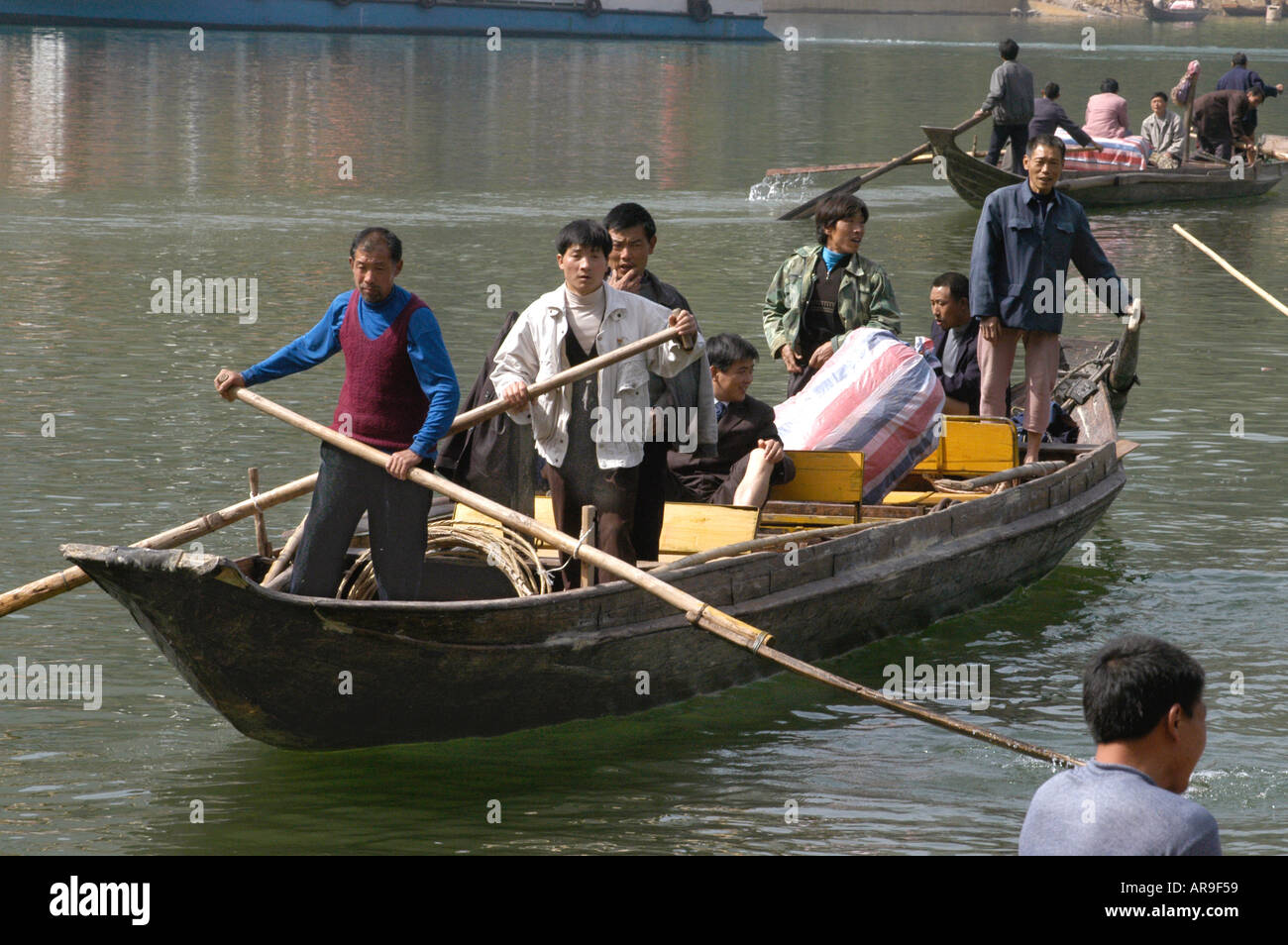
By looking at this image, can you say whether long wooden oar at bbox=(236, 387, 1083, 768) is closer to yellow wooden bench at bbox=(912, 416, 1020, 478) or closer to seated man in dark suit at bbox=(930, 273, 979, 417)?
yellow wooden bench at bbox=(912, 416, 1020, 478)

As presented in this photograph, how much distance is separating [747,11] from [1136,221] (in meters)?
40.3

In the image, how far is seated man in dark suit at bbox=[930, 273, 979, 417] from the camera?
9773mm

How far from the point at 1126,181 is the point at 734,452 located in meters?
14.8

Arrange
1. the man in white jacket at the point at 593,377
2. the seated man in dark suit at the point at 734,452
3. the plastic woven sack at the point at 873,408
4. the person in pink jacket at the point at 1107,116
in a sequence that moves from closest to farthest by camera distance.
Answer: the man in white jacket at the point at 593,377, the seated man in dark suit at the point at 734,452, the plastic woven sack at the point at 873,408, the person in pink jacket at the point at 1107,116

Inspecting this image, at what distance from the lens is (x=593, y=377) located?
23.2 feet

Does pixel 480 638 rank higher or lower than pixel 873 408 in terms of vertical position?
lower

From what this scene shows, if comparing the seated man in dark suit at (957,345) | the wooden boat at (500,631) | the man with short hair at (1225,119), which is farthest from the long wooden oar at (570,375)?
the man with short hair at (1225,119)

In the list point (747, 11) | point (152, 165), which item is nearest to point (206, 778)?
point (152, 165)

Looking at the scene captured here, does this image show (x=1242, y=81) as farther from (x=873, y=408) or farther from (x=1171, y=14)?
(x=1171, y=14)

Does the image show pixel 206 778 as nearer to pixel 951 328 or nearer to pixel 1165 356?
pixel 951 328

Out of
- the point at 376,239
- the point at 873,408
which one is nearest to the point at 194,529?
the point at 376,239

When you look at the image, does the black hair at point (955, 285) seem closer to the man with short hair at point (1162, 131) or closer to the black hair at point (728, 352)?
the black hair at point (728, 352)

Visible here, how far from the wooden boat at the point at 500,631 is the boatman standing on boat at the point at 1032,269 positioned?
1.15 metres

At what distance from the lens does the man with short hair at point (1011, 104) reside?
20.0 m
